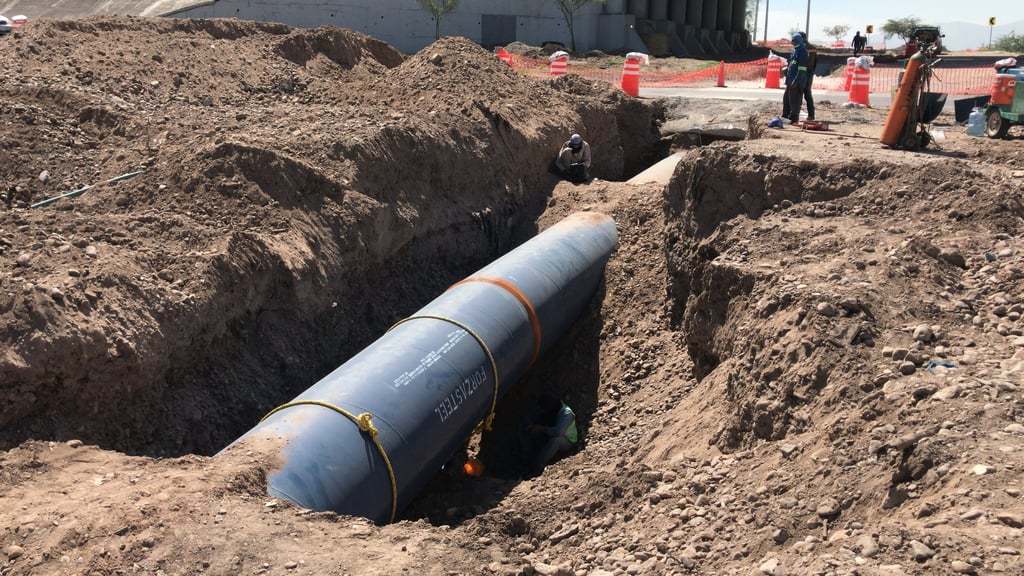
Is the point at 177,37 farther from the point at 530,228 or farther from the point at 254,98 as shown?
the point at 530,228

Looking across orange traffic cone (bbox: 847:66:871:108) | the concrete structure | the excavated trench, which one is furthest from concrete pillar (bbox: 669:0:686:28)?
the excavated trench

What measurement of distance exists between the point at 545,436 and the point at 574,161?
5417 mm

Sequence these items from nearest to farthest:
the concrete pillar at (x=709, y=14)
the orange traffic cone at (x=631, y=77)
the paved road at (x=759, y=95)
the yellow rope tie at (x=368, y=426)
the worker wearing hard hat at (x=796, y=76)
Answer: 1. the yellow rope tie at (x=368, y=426)
2. the worker wearing hard hat at (x=796, y=76)
3. the paved road at (x=759, y=95)
4. the orange traffic cone at (x=631, y=77)
5. the concrete pillar at (x=709, y=14)

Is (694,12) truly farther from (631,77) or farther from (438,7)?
(631,77)

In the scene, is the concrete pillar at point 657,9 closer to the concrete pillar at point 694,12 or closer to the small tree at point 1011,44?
the concrete pillar at point 694,12

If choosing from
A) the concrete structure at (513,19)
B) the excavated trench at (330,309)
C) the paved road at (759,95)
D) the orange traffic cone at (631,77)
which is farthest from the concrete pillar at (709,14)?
the excavated trench at (330,309)

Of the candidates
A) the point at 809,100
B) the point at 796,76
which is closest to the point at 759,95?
the point at 809,100

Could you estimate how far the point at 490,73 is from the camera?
12.2m

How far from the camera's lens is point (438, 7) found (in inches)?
1374

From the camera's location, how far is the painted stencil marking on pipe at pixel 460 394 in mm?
6259

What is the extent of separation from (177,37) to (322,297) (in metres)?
6.60

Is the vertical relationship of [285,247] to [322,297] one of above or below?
above

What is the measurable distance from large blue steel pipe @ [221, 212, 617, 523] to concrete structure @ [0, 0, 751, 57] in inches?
1022

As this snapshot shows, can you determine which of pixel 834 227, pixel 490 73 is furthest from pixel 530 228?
pixel 834 227
